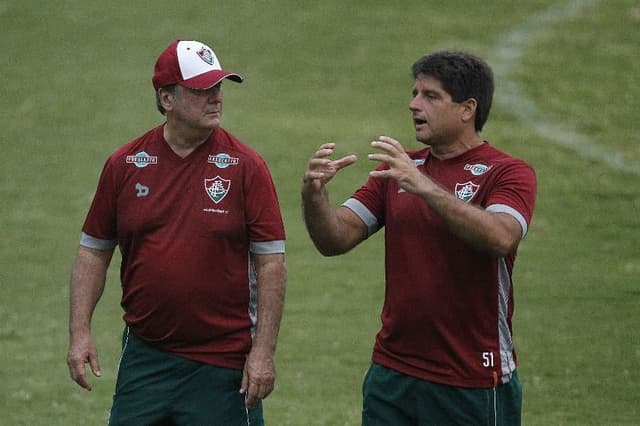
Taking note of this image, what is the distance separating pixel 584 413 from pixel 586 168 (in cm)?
894

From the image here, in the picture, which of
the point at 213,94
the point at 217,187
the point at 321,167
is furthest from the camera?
the point at 213,94

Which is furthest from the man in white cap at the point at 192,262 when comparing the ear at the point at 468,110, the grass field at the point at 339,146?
the grass field at the point at 339,146

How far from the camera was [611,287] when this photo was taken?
1481 cm

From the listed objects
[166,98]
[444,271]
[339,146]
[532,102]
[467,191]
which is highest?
[532,102]

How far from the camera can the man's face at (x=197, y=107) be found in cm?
710

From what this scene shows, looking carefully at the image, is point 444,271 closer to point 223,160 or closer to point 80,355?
point 223,160

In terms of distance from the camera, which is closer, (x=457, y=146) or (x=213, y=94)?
(x=457, y=146)

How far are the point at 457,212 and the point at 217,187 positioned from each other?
1252mm

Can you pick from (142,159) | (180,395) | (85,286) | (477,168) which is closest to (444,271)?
(477,168)

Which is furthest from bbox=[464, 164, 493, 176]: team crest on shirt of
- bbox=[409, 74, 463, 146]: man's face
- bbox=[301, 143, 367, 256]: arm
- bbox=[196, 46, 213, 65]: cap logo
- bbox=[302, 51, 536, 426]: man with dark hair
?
bbox=[196, 46, 213, 65]: cap logo

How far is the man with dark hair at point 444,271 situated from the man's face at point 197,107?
0.60 meters

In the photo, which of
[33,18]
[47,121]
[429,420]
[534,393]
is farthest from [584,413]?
[33,18]

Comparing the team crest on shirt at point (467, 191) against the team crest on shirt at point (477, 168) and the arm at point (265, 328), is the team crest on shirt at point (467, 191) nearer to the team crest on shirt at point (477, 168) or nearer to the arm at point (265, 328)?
the team crest on shirt at point (477, 168)

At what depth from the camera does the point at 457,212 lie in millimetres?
6414
